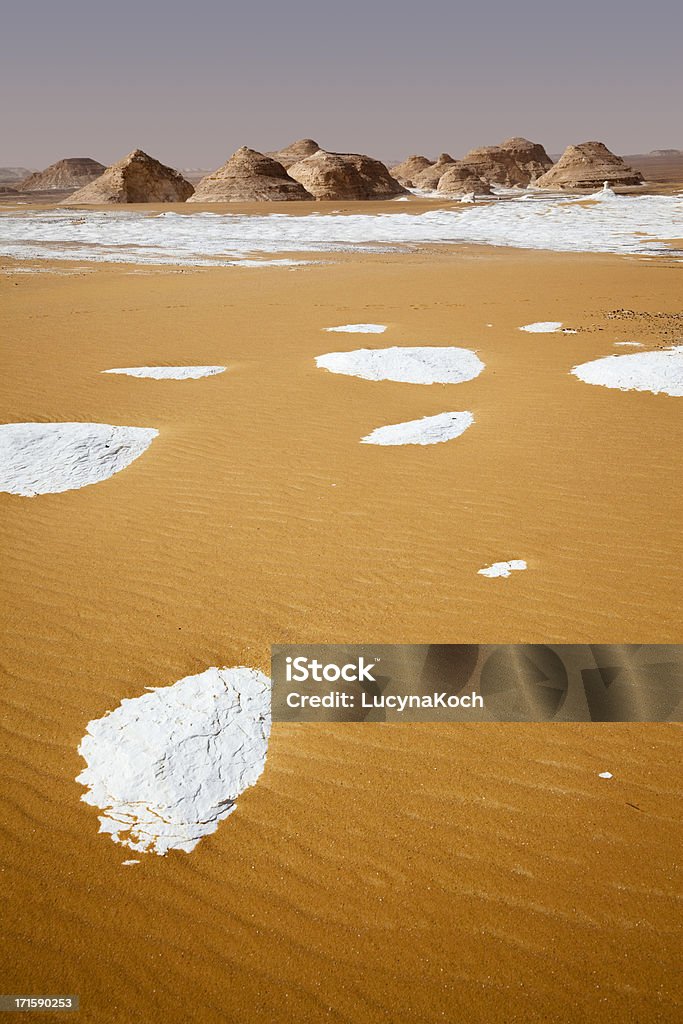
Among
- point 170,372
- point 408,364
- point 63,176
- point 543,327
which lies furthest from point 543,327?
point 63,176

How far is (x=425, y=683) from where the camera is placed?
3.70m

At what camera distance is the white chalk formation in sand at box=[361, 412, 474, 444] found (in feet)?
23.6

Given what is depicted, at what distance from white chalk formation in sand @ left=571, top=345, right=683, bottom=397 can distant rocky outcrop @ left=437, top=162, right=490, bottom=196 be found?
58.3m

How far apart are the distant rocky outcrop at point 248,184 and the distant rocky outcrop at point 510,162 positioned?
3316cm

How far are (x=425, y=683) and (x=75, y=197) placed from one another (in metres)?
61.1

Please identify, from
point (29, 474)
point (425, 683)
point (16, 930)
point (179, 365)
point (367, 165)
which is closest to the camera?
point (16, 930)

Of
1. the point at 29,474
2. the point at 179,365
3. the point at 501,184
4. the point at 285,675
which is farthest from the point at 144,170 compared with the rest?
the point at 285,675

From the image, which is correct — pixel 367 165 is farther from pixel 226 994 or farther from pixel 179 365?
pixel 226 994

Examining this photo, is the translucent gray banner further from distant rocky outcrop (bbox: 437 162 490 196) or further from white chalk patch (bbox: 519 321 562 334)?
distant rocky outcrop (bbox: 437 162 490 196)

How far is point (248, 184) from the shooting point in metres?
52.5

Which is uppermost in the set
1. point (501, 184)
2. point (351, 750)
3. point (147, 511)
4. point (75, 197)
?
point (501, 184)

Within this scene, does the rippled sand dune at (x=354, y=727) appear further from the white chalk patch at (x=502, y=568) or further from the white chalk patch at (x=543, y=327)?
the white chalk patch at (x=543, y=327)

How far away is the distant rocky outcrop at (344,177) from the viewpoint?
183 ft

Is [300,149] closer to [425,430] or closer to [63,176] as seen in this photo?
[63,176]
